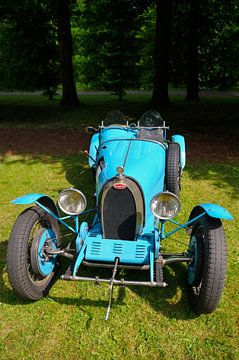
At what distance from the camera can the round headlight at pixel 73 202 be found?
341cm

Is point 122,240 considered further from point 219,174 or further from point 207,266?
point 219,174

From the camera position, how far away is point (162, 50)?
45.4ft

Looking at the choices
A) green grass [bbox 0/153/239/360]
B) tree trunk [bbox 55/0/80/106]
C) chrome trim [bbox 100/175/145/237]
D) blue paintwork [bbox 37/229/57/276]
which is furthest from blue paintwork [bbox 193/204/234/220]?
tree trunk [bbox 55/0/80/106]

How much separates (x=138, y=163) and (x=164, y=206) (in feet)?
2.86

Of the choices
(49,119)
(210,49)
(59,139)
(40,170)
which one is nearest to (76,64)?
(210,49)

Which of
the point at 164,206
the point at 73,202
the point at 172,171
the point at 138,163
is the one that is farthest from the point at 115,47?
the point at 164,206

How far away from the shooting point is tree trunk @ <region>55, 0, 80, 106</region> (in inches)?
554

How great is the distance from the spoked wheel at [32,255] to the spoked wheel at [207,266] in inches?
62.1

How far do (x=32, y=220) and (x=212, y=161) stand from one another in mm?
5375

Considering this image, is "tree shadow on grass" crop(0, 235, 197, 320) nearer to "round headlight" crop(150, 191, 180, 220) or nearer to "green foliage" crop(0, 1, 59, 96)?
"round headlight" crop(150, 191, 180, 220)

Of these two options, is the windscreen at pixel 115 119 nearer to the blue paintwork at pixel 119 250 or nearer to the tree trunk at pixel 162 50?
the blue paintwork at pixel 119 250

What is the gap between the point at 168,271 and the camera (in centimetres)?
382

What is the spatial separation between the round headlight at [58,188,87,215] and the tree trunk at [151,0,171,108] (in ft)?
37.5

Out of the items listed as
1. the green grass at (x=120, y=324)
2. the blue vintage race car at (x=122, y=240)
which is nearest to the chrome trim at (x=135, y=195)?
the blue vintage race car at (x=122, y=240)
